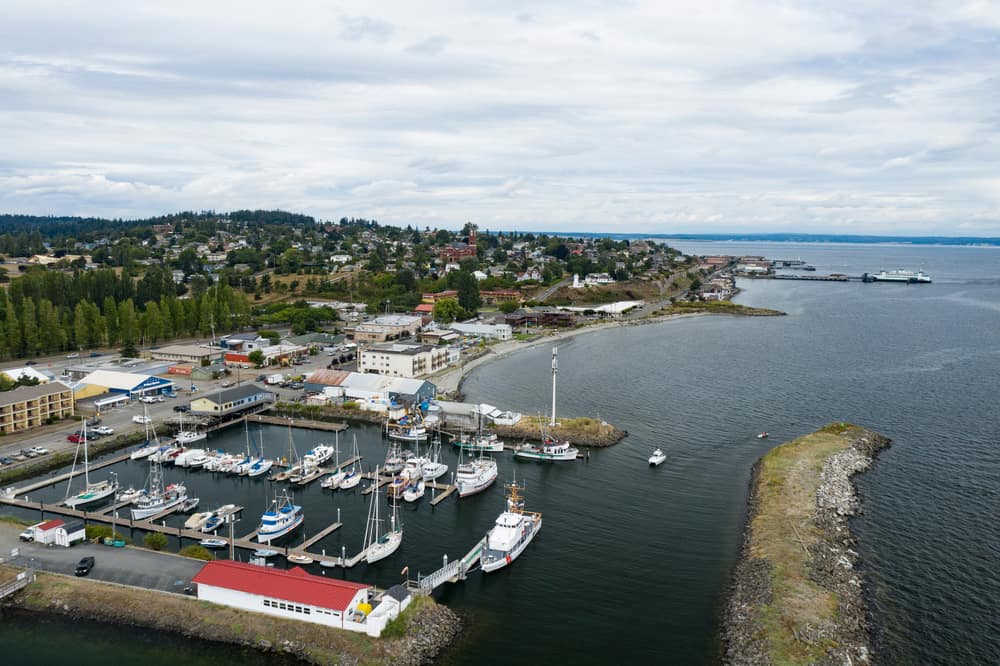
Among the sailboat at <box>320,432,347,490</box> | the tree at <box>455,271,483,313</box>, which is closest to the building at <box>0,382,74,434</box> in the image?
the sailboat at <box>320,432,347,490</box>

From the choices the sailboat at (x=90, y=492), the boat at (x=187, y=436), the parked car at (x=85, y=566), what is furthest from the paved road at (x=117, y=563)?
the boat at (x=187, y=436)

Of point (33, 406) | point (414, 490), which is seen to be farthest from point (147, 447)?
point (414, 490)

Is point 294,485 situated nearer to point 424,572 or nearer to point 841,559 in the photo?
point 424,572

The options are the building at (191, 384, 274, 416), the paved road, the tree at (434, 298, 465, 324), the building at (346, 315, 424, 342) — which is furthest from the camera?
the tree at (434, 298, 465, 324)

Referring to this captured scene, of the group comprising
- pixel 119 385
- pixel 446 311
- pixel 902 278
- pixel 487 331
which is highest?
pixel 902 278

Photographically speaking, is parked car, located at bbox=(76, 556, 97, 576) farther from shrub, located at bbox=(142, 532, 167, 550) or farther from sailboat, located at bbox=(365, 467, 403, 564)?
sailboat, located at bbox=(365, 467, 403, 564)

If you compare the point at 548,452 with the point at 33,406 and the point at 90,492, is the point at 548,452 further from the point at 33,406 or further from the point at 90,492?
the point at 33,406

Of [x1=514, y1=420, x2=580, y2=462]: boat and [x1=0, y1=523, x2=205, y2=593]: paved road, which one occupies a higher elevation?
[x1=0, y1=523, x2=205, y2=593]: paved road
